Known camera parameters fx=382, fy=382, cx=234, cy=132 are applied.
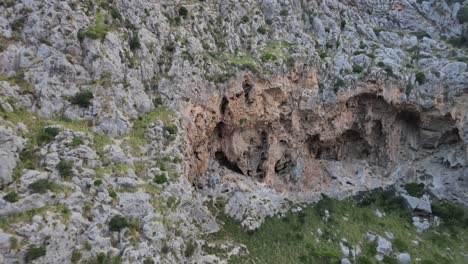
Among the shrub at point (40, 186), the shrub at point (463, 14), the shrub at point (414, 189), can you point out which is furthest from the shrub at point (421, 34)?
the shrub at point (40, 186)

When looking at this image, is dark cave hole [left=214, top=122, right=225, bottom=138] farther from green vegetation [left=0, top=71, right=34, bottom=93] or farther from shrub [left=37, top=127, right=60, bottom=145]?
green vegetation [left=0, top=71, right=34, bottom=93]

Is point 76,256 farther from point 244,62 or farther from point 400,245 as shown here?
point 400,245

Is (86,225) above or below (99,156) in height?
below

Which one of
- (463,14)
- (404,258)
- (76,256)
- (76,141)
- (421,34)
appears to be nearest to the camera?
(76,256)

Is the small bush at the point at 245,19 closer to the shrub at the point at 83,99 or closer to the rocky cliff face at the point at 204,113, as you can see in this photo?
the rocky cliff face at the point at 204,113

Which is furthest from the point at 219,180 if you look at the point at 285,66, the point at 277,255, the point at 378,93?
the point at 378,93

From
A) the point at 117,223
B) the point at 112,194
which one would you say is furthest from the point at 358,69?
the point at 117,223

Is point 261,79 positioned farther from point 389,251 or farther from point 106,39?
point 389,251
